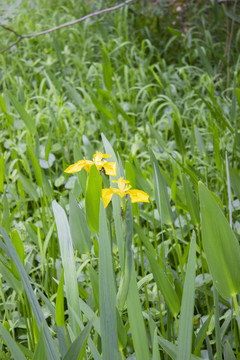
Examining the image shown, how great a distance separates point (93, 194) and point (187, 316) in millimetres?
225

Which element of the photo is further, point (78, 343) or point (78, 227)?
point (78, 227)

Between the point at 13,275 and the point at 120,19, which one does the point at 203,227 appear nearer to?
the point at 13,275

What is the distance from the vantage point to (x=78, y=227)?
30.1 inches

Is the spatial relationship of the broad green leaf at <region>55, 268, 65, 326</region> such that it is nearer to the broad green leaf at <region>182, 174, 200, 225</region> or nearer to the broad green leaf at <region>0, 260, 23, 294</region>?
the broad green leaf at <region>0, 260, 23, 294</region>

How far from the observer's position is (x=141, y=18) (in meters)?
2.94

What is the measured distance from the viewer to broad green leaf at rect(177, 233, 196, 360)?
515 mm

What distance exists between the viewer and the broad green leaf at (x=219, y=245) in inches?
21.5

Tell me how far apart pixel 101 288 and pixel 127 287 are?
0.06 metres

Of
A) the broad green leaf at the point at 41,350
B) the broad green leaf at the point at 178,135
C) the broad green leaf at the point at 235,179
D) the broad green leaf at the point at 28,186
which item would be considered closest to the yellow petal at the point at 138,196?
the broad green leaf at the point at 41,350

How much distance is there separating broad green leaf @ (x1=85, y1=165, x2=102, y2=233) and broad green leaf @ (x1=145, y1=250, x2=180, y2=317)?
109 mm

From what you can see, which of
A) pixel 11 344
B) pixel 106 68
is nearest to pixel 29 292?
pixel 11 344

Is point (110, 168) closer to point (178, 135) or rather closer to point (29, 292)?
point (29, 292)

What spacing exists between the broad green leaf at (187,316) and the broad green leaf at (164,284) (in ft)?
0.32

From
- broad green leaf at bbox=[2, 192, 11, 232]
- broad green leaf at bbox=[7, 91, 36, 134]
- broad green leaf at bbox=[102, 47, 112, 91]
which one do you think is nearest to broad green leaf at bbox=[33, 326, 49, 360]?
broad green leaf at bbox=[2, 192, 11, 232]
